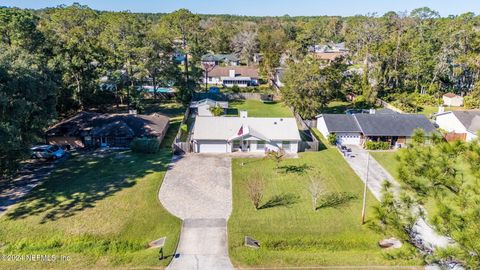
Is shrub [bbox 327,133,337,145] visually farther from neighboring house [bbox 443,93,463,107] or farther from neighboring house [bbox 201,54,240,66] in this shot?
neighboring house [bbox 201,54,240,66]

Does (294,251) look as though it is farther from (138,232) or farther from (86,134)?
(86,134)

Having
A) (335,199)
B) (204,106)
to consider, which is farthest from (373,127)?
(204,106)

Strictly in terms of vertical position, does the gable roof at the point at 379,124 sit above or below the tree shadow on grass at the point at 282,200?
above

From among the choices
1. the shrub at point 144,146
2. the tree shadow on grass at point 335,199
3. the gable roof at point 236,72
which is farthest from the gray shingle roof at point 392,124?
the gable roof at point 236,72

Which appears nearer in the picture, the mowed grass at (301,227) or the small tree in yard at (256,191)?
the mowed grass at (301,227)

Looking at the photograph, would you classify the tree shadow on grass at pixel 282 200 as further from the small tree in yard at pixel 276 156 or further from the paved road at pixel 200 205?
the small tree in yard at pixel 276 156

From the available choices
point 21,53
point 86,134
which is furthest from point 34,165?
point 21,53
